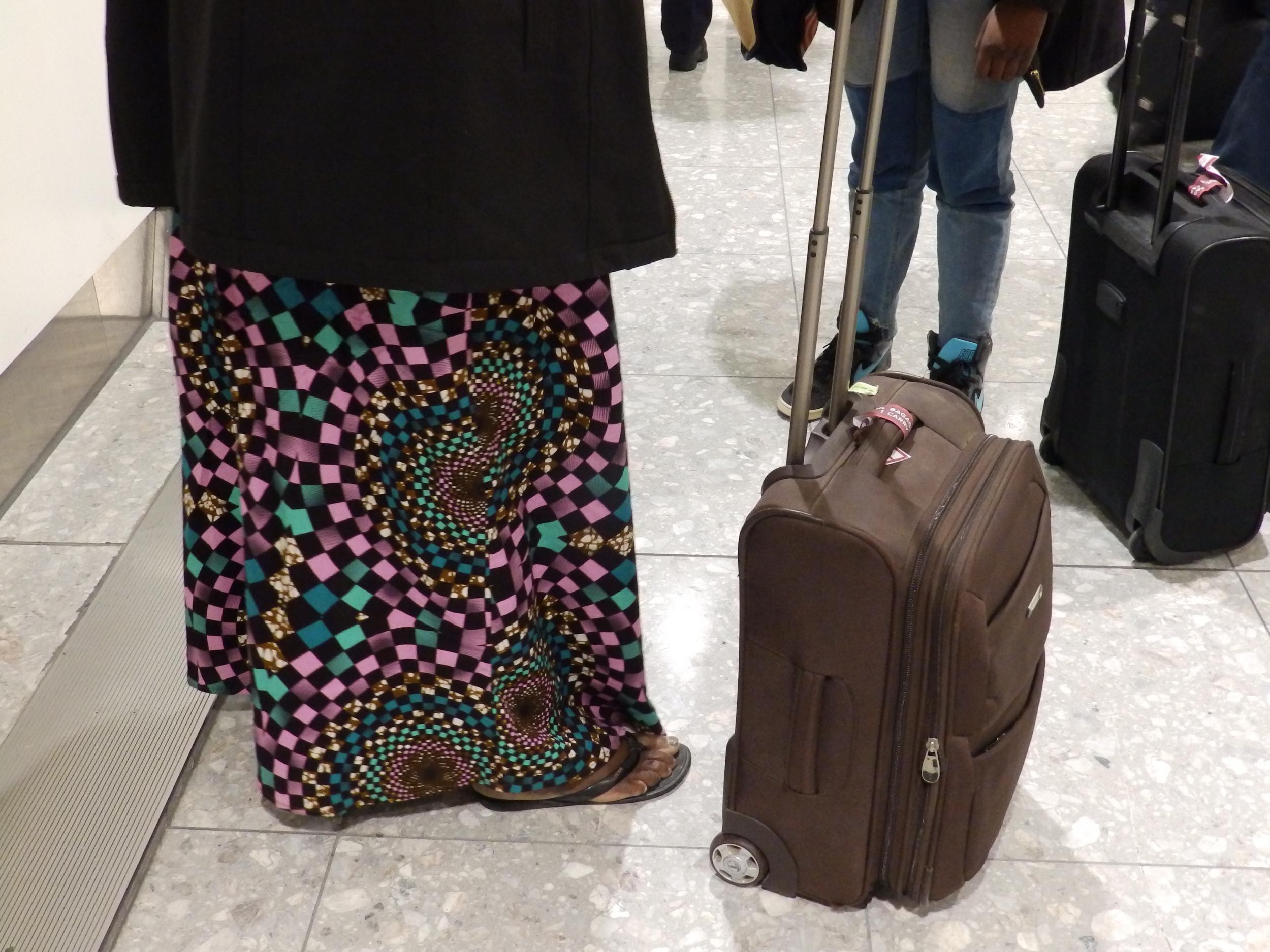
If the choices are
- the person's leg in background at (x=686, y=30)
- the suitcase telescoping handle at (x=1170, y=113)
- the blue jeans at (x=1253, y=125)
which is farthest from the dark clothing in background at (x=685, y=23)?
the suitcase telescoping handle at (x=1170, y=113)

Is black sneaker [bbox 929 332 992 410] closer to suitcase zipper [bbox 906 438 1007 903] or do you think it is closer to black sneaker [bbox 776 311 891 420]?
black sneaker [bbox 776 311 891 420]

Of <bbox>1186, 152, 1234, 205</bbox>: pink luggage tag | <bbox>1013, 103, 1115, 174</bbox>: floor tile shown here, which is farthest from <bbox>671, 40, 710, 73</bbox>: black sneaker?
<bbox>1186, 152, 1234, 205</bbox>: pink luggage tag

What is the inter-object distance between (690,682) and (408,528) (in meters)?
0.51

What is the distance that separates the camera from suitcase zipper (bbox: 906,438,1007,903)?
3.41 ft

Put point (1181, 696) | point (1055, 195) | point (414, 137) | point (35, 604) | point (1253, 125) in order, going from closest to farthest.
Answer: point (414, 137) < point (1181, 696) < point (35, 604) < point (1253, 125) < point (1055, 195)

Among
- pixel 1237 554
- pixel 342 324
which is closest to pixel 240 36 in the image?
pixel 342 324

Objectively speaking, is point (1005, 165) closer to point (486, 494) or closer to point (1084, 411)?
point (1084, 411)

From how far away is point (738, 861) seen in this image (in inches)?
49.5

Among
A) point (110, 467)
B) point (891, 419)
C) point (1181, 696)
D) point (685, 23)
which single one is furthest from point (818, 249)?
point (685, 23)

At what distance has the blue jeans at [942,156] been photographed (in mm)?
1681

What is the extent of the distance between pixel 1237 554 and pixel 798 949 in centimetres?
92

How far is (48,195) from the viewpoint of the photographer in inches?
78.7

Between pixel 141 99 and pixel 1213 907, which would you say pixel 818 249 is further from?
pixel 1213 907

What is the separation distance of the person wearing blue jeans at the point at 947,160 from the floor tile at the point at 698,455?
3.3 inches
